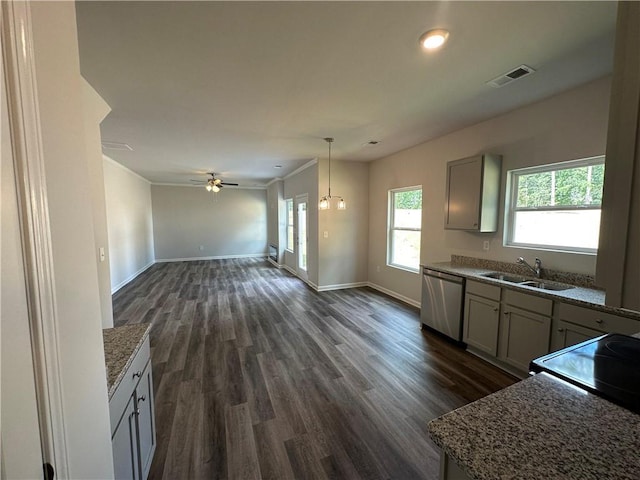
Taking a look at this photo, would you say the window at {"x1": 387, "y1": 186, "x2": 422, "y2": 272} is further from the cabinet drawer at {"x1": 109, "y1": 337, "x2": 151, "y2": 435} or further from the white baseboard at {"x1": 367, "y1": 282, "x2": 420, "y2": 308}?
the cabinet drawer at {"x1": 109, "y1": 337, "x2": 151, "y2": 435}

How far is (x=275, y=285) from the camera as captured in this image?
6.13 m

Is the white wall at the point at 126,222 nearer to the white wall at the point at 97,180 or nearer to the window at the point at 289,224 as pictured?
the white wall at the point at 97,180

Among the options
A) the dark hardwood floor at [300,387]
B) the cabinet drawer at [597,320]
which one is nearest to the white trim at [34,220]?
the dark hardwood floor at [300,387]

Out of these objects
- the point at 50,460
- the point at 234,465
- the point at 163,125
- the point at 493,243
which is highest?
the point at 163,125

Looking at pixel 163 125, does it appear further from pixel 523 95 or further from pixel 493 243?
pixel 493 243

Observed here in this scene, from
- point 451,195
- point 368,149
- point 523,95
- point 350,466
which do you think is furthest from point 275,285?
point 523,95

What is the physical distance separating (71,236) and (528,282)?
3557 millimetres

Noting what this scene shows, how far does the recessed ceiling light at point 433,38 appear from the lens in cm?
172

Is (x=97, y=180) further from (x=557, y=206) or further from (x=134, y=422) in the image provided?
(x=557, y=206)

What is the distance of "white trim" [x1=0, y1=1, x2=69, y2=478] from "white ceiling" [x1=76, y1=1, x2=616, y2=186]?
129cm

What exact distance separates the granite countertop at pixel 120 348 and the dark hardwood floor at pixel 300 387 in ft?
2.98

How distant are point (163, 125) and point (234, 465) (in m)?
3.64

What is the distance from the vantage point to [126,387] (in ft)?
4.08

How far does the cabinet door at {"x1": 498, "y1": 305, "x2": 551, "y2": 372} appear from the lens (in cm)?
238
